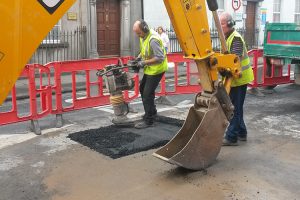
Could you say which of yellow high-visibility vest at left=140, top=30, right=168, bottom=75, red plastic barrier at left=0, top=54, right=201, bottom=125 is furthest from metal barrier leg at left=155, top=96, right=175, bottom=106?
yellow high-visibility vest at left=140, top=30, right=168, bottom=75

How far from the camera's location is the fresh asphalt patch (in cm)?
565

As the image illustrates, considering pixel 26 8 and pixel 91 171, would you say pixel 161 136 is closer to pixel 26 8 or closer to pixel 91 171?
pixel 91 171

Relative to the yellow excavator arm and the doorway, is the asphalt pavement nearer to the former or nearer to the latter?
the yellow excavator arm

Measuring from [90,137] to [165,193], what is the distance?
7.53 ft

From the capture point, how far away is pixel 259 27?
23.3 m

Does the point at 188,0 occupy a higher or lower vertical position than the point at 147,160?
higher

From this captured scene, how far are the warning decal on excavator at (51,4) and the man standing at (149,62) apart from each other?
4200 millimetres

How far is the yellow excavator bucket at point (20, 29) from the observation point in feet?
6.82

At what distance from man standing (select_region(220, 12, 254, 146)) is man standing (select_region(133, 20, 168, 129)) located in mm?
1310

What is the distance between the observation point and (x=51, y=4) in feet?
7.34

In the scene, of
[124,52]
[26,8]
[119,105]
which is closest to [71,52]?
[124,52]

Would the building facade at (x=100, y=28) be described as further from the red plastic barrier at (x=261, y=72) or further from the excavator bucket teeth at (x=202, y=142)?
the excavator bucket teeth at (x=202, y=142)

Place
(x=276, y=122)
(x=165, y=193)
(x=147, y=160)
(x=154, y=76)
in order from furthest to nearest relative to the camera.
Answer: (x=276, y=122)
(x=154, y=76)
(x=147, y=160)
(x=165, y=193)

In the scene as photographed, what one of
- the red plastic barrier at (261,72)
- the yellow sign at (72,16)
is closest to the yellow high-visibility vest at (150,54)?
the red plastic barrier at (261,72)
